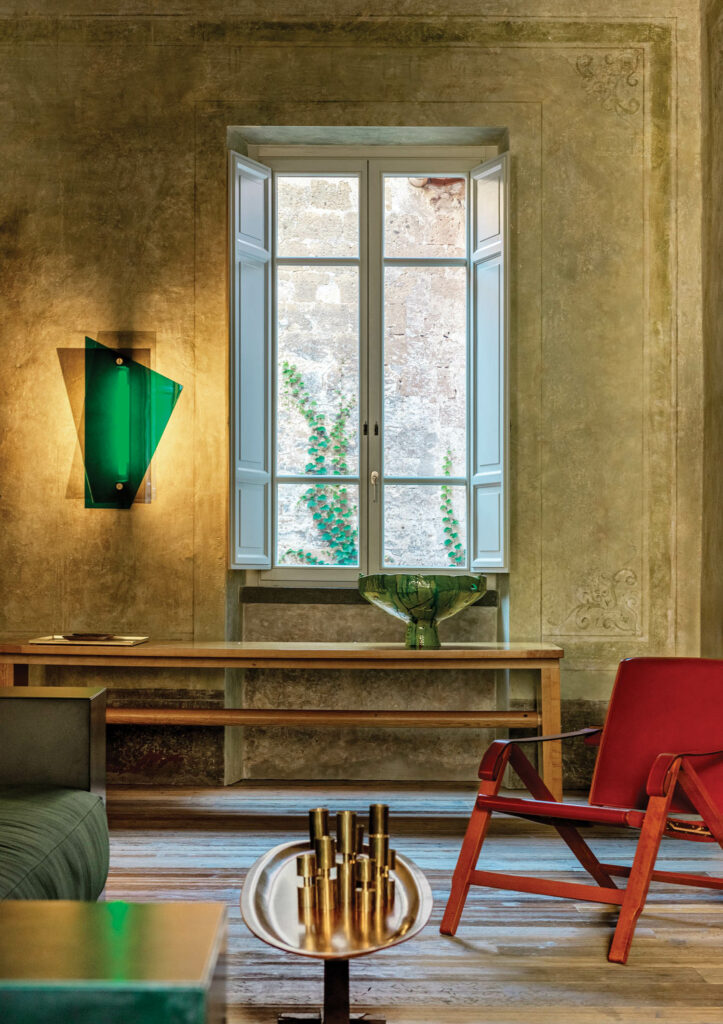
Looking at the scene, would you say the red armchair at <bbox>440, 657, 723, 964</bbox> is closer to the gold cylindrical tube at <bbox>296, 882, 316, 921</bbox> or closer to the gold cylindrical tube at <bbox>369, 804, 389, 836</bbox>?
the gold cylindrical tube at <bbox>369, 804, 389, 836</bbox>

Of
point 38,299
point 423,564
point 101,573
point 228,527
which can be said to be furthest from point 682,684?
point 38,299

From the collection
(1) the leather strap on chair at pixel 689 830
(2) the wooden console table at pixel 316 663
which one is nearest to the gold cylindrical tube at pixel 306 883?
(1) the leather strap on chair at pixel 689 830

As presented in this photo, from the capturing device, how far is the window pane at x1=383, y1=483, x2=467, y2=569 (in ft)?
18.0

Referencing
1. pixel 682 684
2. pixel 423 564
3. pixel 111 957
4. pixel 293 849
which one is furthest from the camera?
pixel 423 564

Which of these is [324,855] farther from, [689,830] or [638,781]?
[638,781]

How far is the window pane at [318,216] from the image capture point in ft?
18.1

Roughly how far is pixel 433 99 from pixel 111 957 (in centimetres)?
506

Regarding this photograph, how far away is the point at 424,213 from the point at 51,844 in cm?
427

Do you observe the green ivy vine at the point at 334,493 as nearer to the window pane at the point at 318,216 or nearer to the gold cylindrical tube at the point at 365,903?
the window pane at the point at 318,216

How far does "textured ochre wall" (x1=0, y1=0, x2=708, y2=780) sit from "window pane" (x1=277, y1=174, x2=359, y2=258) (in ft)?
1.23

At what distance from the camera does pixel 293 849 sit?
7.99 ft

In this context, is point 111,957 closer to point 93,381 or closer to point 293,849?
point 293,849

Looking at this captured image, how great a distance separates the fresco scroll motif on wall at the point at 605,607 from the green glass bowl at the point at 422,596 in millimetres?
790

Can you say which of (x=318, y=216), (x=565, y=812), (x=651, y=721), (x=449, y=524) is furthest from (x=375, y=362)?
(x=565, y=812)
